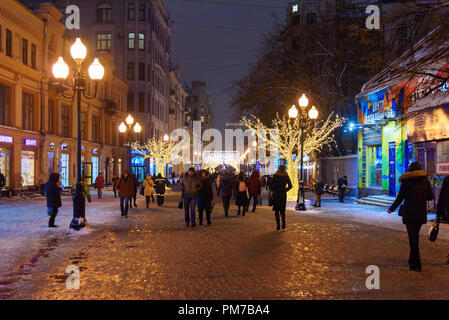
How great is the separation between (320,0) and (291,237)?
24205 millimetres

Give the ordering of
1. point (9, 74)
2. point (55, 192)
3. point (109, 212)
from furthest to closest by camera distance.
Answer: point (9, 74) < point (109, 212) < point (55, 192)

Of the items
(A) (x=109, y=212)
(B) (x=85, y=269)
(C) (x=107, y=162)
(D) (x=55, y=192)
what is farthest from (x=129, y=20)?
(B) (x=85, y=269)

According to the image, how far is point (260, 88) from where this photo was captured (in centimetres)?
3428

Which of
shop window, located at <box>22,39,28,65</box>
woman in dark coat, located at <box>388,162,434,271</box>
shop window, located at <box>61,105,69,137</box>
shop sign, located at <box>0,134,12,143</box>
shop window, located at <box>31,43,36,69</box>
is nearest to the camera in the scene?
woman in dark coat, located at <box>388,162,434,271</box>

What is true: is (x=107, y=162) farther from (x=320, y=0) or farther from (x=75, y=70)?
(x=75, y=70)

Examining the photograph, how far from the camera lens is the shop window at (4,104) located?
28.9m

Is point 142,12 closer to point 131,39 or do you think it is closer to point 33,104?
point 131,39

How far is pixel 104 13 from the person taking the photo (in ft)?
202

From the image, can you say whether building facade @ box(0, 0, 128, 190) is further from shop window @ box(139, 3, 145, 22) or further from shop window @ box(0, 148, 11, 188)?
shop window @ box(139, 3, 145, 22)

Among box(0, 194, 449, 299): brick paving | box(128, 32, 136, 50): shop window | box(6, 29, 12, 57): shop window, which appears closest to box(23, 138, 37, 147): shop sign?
box(6, 29, 12, 57): shop window

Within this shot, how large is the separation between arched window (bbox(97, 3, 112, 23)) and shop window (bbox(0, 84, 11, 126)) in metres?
34.6

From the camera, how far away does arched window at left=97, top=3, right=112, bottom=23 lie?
61.4 meters

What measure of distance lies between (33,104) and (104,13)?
32.1 metres

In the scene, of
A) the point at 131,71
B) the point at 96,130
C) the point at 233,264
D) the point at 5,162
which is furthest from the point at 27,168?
the point at 131,71
